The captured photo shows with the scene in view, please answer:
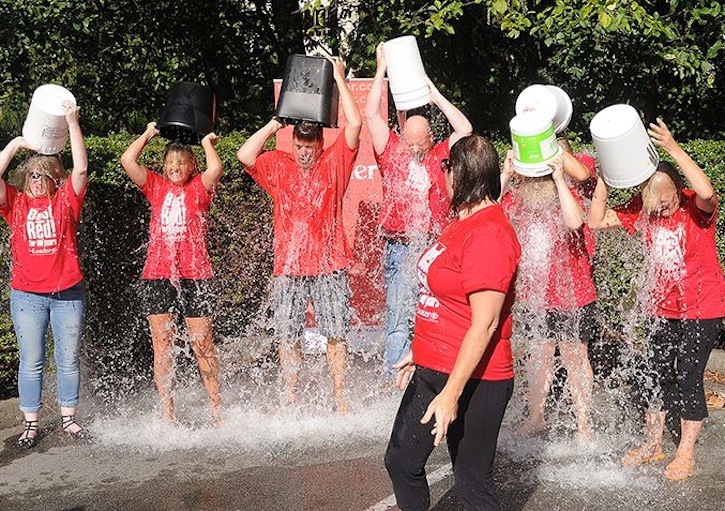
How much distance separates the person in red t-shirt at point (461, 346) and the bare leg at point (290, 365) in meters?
2.28

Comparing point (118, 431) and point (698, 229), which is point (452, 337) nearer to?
point (698, 229)

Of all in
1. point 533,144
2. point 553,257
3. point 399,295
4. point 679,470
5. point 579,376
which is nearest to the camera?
point 533,144

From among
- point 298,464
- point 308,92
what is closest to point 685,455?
point 298,464

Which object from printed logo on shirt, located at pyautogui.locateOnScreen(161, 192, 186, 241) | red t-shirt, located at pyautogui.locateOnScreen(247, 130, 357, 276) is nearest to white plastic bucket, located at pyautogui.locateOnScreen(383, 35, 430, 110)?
red t-shirt, located at pyautogui.locateOnScreen(247, 130, 357, 276)

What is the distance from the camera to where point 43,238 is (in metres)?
5.90

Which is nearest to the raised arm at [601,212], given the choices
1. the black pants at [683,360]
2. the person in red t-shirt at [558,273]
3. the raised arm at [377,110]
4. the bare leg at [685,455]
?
the person in red t-shirt at [558,273]

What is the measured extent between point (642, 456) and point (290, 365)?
85.4 inches

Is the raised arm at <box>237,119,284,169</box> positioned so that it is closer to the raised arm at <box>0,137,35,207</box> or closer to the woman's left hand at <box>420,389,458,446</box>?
→ the raised arm at <box>0,137,35,207</box>

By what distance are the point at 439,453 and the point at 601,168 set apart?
189 centimetres

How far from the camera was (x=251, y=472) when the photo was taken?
17.7ft

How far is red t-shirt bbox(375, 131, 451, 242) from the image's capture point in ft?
20.0

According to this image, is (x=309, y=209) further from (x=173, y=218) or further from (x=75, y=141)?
(x=75, y=141)

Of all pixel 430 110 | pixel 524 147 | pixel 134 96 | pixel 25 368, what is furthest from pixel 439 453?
pixel 134 96

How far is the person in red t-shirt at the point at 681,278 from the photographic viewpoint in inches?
199
